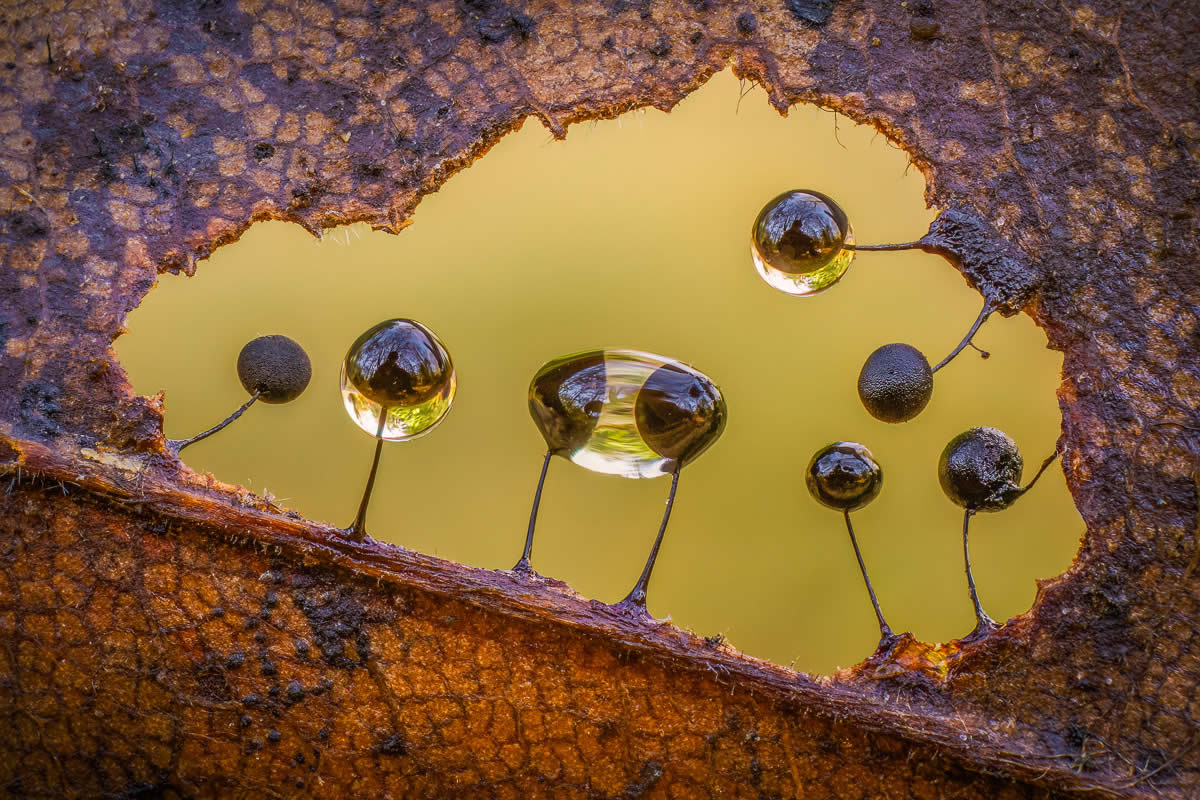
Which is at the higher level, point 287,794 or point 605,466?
point 605,466

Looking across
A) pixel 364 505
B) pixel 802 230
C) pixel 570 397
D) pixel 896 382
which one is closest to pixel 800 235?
pixel 802 230

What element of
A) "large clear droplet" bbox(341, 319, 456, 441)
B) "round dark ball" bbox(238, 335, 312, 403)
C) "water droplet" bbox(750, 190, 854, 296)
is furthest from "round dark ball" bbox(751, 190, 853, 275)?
"round dark ball" bbox(238, 335, 312, 403)

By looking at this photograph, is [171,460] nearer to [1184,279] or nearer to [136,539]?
[136,539]

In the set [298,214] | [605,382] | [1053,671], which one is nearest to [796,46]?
[605,382]

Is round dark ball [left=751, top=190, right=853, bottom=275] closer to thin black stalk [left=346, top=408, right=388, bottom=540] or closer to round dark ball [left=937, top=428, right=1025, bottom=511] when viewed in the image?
round dark ball [left=937, top=428, right=1025, bottom=511]

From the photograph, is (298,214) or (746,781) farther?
(298,214)

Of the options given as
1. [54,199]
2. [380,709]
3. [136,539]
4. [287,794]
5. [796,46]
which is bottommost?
[287,794]

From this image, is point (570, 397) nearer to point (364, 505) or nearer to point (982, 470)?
point (364, 505)
